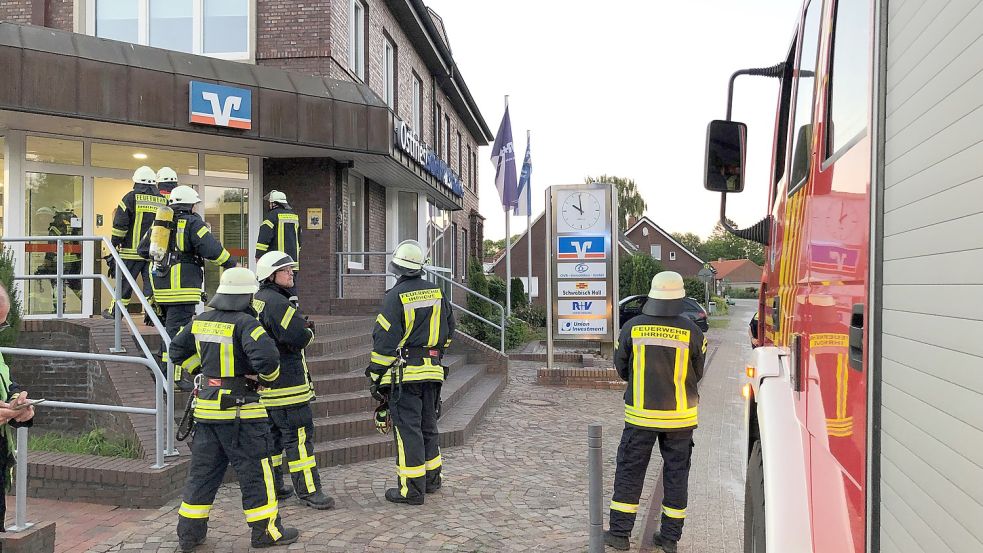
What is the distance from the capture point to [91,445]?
603 centimetres

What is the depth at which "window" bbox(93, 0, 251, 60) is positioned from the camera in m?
11.4

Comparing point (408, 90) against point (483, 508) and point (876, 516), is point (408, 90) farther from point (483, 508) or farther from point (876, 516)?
point (876, 516)

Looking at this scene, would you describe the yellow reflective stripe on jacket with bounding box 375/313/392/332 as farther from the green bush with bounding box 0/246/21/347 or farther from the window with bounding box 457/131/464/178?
the window with bounding box 457/131/464/178

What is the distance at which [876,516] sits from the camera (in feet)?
5.25

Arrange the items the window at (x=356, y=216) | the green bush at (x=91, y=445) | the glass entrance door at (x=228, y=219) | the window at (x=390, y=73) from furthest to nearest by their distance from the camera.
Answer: the window at (x=390, y=73), the window at (x=356, y=216), the glass entrance door at (x=228, y=219), the green bush at (x=91, y=445)

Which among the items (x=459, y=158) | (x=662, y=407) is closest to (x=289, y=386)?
(x=662, y=407)

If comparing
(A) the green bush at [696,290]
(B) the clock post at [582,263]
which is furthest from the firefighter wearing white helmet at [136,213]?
(A) the green bush at [696,290]

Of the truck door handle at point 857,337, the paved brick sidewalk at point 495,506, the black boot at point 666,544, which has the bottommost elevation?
the paved brick sidewalk at point 495,506

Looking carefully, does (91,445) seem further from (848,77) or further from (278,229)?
(848,77)

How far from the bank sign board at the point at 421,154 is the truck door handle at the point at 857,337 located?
10640mm

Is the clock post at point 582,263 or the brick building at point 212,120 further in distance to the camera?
the clock post at point 582,263

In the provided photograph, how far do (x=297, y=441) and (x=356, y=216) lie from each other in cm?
929

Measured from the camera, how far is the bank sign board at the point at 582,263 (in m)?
12.0

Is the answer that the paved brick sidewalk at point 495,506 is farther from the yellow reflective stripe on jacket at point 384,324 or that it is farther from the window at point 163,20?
the window at point 163,20
